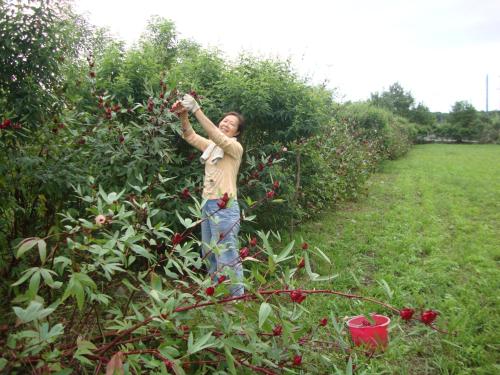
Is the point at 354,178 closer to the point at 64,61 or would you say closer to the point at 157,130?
the point at 157,130

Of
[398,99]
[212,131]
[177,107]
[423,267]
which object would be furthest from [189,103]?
[398,99]

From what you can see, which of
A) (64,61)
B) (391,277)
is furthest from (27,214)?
(391,277)

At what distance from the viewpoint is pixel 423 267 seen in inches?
179

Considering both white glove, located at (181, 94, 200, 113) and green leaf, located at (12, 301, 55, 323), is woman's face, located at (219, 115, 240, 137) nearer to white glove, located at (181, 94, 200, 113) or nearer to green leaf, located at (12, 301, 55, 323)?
white glove, located at (181, 94, 200, 113)

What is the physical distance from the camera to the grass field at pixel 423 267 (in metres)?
2.78

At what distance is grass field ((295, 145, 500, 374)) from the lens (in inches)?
109

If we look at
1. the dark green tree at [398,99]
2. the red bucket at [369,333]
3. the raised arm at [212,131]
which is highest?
the dark green tree at [398,99]

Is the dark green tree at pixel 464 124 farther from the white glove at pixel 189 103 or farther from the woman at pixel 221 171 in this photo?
the white glove at pixel 189 103

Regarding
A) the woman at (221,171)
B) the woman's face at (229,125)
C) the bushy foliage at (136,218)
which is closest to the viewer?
the bushy foliage at (136,218)

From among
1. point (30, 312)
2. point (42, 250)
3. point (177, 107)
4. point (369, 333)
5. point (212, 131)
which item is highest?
point (177, 107)

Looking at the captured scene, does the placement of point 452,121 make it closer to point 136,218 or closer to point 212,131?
point 212,131

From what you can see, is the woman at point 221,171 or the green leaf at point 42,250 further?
the woman at point 221,171

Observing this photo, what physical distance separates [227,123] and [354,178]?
19.6 ft

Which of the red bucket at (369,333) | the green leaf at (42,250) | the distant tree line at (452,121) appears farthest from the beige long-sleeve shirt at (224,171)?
the distant tree line at (452,121)
